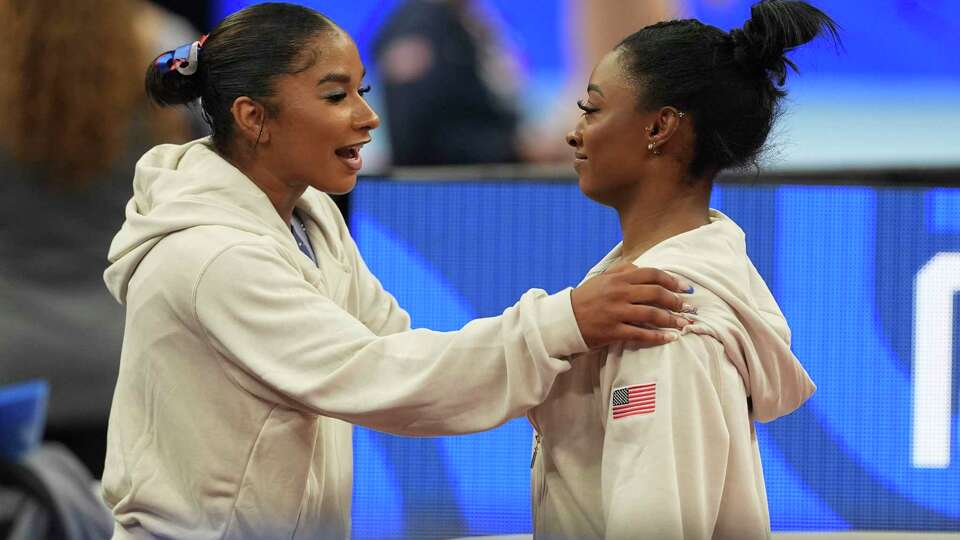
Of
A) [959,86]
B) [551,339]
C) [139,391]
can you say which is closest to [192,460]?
[139,391]

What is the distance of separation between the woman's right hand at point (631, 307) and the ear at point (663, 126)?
0.70 ft

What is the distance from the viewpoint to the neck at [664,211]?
2074 mm

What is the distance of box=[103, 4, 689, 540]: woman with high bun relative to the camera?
2006mm

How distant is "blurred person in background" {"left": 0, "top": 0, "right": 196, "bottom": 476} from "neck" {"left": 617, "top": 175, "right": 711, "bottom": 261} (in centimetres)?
146

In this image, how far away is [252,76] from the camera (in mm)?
2262

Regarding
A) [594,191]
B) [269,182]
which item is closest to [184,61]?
[269,182]

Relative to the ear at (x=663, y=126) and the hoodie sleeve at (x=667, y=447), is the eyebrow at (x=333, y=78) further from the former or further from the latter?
the hoodie sleeve at (x=667, y=447)

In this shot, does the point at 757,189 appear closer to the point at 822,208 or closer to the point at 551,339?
the point at 822,208

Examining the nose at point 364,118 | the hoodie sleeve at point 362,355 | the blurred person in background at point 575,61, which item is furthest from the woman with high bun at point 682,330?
the blurred person in background at point 575,61

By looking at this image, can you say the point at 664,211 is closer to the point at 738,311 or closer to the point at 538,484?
the point at 738,311

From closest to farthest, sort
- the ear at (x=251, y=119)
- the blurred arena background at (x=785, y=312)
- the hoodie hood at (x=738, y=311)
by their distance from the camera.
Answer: the hoodie hood at (x=738, y=311) < the ear at (x=251, y=119) < the blurred arena background at (x=785, y=312)

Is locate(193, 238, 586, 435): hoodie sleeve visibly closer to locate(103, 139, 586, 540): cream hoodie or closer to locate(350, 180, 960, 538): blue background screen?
locate(103, 139, 586, 540): cream hoodie

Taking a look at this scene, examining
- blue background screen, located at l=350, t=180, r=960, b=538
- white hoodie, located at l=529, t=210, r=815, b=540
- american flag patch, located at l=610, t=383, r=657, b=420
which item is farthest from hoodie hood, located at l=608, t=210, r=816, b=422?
blue background screen, located at l=350, t=180, r=960, b=538

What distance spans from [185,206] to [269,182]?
19 cm
